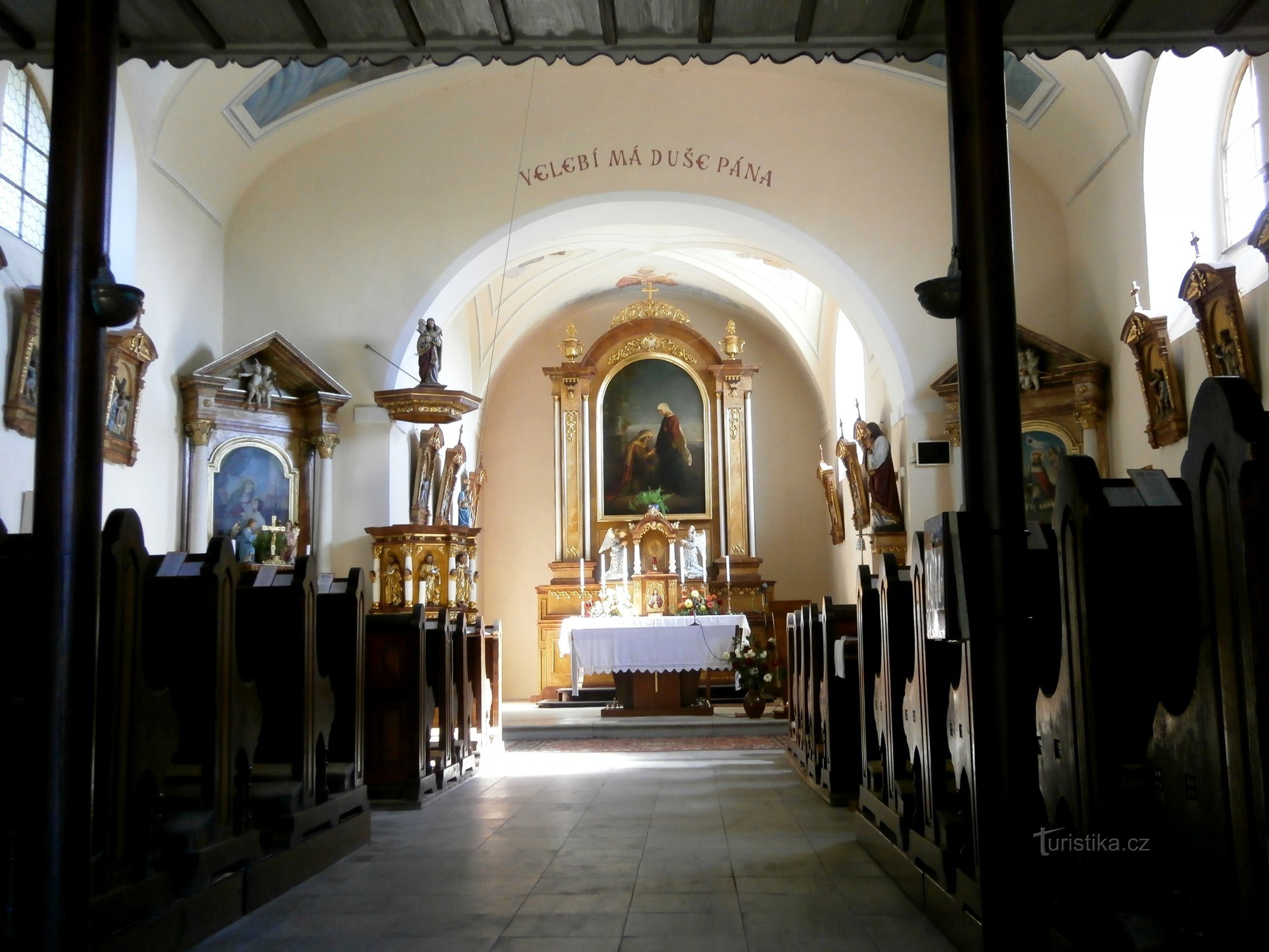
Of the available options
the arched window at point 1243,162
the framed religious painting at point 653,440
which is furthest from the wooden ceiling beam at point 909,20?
the framed religious painting at point 653,440

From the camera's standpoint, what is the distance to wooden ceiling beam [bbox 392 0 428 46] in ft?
11.8

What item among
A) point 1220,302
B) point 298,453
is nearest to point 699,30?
point 1220,302

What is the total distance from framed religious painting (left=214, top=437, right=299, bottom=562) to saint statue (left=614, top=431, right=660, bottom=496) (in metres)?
6.26

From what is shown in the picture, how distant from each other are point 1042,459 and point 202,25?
27.8 feet

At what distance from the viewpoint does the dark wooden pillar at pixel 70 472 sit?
9.43 feet

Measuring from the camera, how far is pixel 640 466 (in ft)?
54.0

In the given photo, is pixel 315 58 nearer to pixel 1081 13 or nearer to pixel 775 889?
pixel 1081 13

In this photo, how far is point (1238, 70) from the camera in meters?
8.34

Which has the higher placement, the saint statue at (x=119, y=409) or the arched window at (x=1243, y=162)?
the arched window at (x=1243, y=162)

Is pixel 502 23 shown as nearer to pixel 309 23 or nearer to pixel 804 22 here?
pixel 309 23

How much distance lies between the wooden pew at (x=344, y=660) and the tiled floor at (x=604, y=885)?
0.46m

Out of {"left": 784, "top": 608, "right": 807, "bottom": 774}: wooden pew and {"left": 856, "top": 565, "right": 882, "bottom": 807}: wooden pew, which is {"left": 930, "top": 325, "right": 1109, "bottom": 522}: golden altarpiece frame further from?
{"left": 856, "top": 565, "right": 882, "bottom": 807}: wooden pew

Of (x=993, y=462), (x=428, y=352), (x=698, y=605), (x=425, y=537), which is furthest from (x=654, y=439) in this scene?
(x=993, y=462)

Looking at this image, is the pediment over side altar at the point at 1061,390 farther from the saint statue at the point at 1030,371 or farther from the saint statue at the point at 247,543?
the saint statue at the point at 247,543
